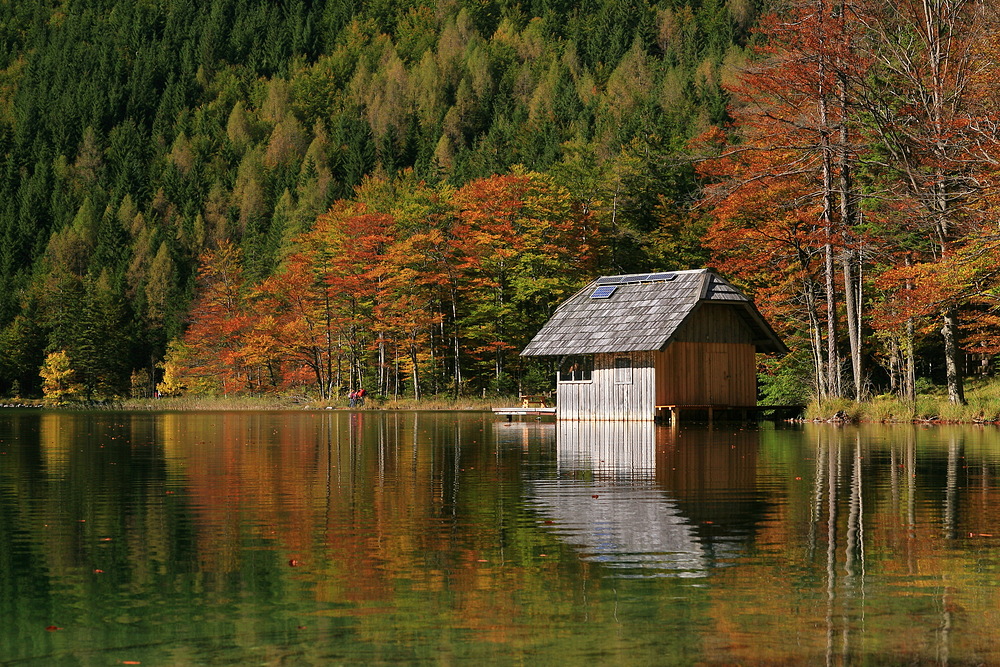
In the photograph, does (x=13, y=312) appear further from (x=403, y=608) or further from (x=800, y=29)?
(x=403, y=608)

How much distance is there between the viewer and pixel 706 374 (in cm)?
4606

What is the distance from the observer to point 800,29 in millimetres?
42188

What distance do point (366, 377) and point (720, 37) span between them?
8138 centimetres

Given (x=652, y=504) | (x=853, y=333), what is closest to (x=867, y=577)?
(x=652, y=504)

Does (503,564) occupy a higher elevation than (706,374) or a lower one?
lower

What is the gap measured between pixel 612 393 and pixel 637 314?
2921 millimetres

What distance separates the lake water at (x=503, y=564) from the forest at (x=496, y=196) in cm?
1970

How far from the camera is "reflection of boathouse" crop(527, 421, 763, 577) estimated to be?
11.6m

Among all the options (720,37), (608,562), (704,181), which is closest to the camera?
(608,562)

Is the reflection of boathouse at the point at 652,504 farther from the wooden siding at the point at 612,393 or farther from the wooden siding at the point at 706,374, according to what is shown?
the wooden siding at the point at 706,374

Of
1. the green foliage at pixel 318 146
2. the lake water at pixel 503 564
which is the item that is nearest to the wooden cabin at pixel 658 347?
the green foliage at pixel 318 146

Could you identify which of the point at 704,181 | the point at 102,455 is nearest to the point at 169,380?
the point at 704,181

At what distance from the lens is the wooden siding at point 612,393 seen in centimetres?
4488

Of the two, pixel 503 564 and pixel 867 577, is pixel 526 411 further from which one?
pixel 867 577
